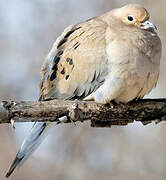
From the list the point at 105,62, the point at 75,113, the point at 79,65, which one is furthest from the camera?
the point at 79,65

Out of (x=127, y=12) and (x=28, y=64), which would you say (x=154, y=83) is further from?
(x=28, y=64)

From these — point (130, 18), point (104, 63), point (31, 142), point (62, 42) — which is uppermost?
point (130, 18)

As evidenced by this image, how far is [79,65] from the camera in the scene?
3.69 m

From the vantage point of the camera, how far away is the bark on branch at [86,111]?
3.17 m

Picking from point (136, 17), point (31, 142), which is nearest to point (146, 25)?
point (136, 17)

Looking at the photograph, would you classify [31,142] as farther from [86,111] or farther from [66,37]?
[66,37]

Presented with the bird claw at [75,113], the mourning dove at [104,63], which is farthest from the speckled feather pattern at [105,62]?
the bird claw at [75,113]

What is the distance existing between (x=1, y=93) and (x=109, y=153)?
1.22 meters

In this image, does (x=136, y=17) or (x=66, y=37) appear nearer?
(x=136, y=17)

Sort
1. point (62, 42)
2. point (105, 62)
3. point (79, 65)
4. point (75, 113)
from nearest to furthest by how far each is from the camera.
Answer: point (75, 113) → point (105, 62) → point (79, 65) → point (62, 42)

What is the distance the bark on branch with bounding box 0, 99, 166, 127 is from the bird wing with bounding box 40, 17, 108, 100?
20cm

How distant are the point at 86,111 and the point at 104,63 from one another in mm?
365

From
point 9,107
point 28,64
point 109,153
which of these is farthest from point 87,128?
point 9,107

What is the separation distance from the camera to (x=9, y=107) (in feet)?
10.4
